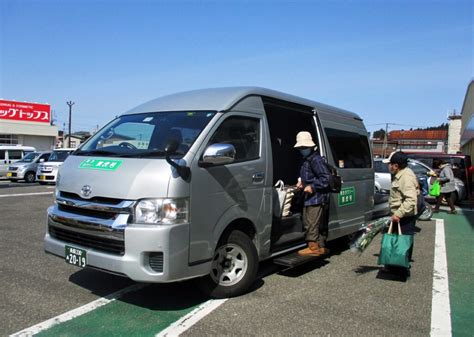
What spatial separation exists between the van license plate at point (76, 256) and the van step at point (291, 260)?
90.2 inches

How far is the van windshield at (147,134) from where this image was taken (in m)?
4.50

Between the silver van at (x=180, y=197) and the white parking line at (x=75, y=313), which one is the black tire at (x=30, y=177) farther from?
the white parking line at (x=75, y=313)

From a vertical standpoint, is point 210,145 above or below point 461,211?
above

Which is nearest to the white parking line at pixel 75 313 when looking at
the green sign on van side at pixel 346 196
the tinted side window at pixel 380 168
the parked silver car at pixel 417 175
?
the green sign on van side at pixel 346 196

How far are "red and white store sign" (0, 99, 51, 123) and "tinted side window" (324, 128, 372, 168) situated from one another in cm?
3961

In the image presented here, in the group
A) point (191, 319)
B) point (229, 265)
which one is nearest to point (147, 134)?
point (229, 265)

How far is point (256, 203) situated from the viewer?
5.02 metres

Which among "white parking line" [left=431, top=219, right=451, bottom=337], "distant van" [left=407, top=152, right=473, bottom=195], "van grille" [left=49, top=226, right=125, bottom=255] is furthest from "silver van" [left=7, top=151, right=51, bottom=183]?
"white parking line" [left=431, top=219, right=451, bottom=337]

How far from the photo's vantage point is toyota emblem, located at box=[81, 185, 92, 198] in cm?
428

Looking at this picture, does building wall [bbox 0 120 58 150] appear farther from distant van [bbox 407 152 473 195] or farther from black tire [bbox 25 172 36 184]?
distant van [bbox 407 152 473 195]

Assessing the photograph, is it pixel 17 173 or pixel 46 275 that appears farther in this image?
pixel 17 173

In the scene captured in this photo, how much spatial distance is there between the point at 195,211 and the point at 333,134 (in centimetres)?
344

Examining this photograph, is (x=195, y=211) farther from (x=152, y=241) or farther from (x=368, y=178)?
(x=368, y=178)

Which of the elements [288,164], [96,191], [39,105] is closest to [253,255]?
[96,191]
